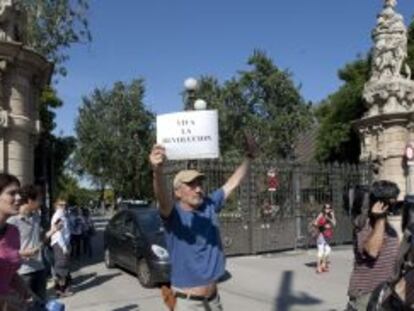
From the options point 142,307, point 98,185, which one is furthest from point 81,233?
point 98,185

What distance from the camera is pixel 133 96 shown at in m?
52.0

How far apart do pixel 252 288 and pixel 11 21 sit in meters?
6.84

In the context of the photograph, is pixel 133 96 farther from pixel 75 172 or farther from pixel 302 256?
pixel 302 256

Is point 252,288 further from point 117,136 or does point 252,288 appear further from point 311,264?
point 117,136

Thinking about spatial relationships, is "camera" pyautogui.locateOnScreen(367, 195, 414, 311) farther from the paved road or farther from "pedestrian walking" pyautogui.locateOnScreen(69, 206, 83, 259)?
"pedestrian walking" pyautogui.locateOnScreen(69, 206, 83, 259)

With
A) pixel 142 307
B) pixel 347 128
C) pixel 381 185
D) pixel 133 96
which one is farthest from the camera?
pixel 133 96

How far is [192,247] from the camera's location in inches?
201

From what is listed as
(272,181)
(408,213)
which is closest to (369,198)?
(408,213)

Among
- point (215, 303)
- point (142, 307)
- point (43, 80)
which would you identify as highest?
point (43, 80)

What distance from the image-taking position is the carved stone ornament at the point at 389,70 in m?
20.3

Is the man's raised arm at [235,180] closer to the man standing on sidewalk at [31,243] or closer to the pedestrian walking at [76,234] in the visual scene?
the man standing on sidewalk at [31,243]

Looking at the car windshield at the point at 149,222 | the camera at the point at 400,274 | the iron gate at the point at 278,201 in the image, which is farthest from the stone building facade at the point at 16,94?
the camera at the point at 400,274

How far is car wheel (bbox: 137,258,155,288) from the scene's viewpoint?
13.4 metres

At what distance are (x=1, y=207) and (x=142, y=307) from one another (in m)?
7.07
